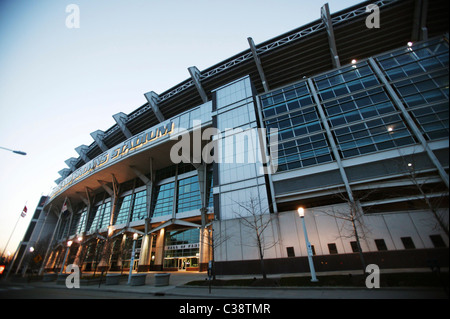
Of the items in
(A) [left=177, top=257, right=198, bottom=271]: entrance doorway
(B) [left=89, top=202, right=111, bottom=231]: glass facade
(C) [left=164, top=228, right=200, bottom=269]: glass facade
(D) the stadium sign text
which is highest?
(D) the stadium sign text

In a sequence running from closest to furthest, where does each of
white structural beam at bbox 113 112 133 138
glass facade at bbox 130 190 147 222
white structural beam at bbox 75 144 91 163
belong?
glass facade at bbox 130 190 147 222 → white structural beam at bbox 113 112 133 138 → white structural beam at bbox 75 144 91 163

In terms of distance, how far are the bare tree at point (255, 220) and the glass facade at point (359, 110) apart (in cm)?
594

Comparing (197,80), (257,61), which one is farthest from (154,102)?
(257,61)

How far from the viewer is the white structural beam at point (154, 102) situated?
4066cm

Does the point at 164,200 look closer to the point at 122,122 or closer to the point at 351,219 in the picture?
the point at 122,122

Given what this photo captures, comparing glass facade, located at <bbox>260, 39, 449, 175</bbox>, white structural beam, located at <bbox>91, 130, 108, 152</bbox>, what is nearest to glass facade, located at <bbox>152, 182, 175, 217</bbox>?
white structural beam, located at <bbox>91, 130, 108, 152</bbox>

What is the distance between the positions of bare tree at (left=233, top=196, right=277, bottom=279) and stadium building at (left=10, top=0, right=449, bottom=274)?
0.13 m

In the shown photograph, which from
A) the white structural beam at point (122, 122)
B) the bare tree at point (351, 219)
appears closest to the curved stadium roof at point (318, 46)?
the white structural beam at point (122, 122)

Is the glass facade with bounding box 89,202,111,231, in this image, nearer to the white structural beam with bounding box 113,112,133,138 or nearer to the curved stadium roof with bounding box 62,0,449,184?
the white structural beam with bounding box 113,112,133,138

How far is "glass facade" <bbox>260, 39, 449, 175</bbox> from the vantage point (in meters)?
19.9

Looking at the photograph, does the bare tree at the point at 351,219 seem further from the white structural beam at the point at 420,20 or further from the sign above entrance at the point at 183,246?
the white structural beam at the point at 420,20

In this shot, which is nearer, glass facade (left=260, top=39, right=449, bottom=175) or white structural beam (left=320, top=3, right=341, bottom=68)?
glass facade (left=260, top=39, right=449, bottom=175)
